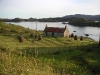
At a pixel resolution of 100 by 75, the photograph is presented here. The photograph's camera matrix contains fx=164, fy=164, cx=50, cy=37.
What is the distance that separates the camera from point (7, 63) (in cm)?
813

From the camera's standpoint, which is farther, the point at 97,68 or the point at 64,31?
the point at 64,31

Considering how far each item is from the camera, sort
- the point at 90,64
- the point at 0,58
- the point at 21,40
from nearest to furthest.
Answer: the point at 0,58 → the point at 90,64 → the point at 21,40

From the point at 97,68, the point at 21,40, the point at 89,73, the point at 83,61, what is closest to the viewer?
the point at 89,73

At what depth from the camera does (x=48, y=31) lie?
66.8 metres

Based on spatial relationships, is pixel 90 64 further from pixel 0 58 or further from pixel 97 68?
pixel 0 58

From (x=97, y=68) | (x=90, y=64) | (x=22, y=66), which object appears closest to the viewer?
(x=22, y=66)

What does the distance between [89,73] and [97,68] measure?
3.40 m

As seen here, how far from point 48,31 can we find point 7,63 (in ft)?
193

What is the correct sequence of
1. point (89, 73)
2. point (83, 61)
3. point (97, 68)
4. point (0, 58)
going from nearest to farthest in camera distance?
1. point (0, 58)
2. point (89, 73)
3. point (97, 68)
4. point (83, 61)

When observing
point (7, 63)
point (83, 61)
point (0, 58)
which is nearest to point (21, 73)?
point (7, 63)

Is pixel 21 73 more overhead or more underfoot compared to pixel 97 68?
more overhead

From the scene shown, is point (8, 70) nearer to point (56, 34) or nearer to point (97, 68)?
point (97, 68)

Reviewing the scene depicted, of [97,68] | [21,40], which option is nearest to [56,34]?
[21,40]

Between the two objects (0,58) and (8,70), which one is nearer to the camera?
(8,70)
